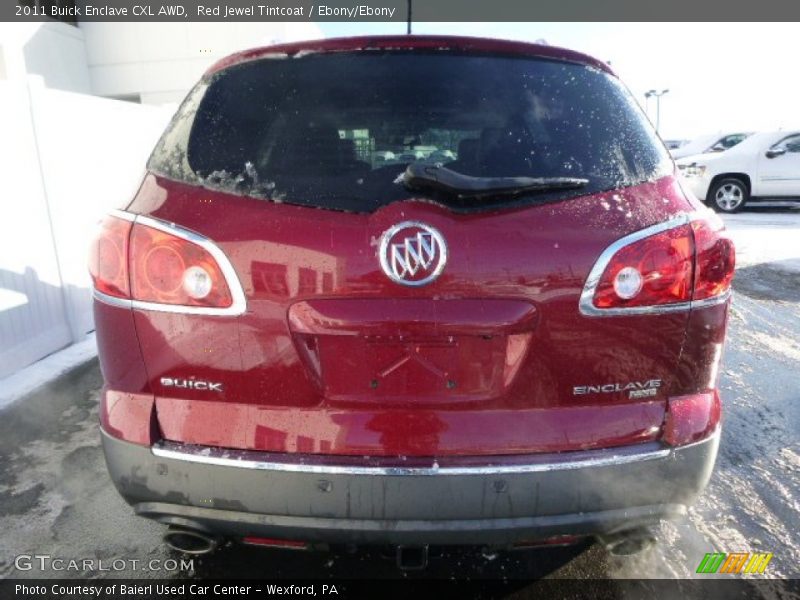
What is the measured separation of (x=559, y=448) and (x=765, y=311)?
489 centimetres

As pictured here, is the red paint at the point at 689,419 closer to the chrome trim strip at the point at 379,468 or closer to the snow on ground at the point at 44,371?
the chrome trim strip at the point at 379,468

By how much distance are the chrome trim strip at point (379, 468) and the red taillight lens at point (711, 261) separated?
1.62ft

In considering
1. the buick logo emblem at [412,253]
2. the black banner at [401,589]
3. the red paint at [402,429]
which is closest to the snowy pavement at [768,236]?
the black banner at [401,589]

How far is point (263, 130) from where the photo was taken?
5.45 feet

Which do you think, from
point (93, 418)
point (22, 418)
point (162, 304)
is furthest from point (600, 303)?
point (22, 418)

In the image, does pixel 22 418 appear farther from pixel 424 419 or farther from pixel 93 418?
pixel 424 419

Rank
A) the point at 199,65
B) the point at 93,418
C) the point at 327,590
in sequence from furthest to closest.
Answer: the point at 199,65 < the point at 93,418 < the point at 327,590

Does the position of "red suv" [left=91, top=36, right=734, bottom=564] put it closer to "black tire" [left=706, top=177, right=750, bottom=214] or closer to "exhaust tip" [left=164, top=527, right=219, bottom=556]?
"exhaust tip" [left=164, top=527, right=219, bottom=556]

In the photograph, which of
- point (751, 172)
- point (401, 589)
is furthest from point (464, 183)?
point (751, 172)

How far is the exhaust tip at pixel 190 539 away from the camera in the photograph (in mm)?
1655

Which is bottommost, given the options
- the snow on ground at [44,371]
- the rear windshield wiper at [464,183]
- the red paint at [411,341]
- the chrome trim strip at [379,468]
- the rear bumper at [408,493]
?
the snow on ground at [44,371]

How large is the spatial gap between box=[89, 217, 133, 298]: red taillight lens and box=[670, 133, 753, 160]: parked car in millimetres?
14541

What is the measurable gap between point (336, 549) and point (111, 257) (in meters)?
1.05

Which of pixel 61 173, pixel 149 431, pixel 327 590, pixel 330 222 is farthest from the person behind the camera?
pixel 61 173
